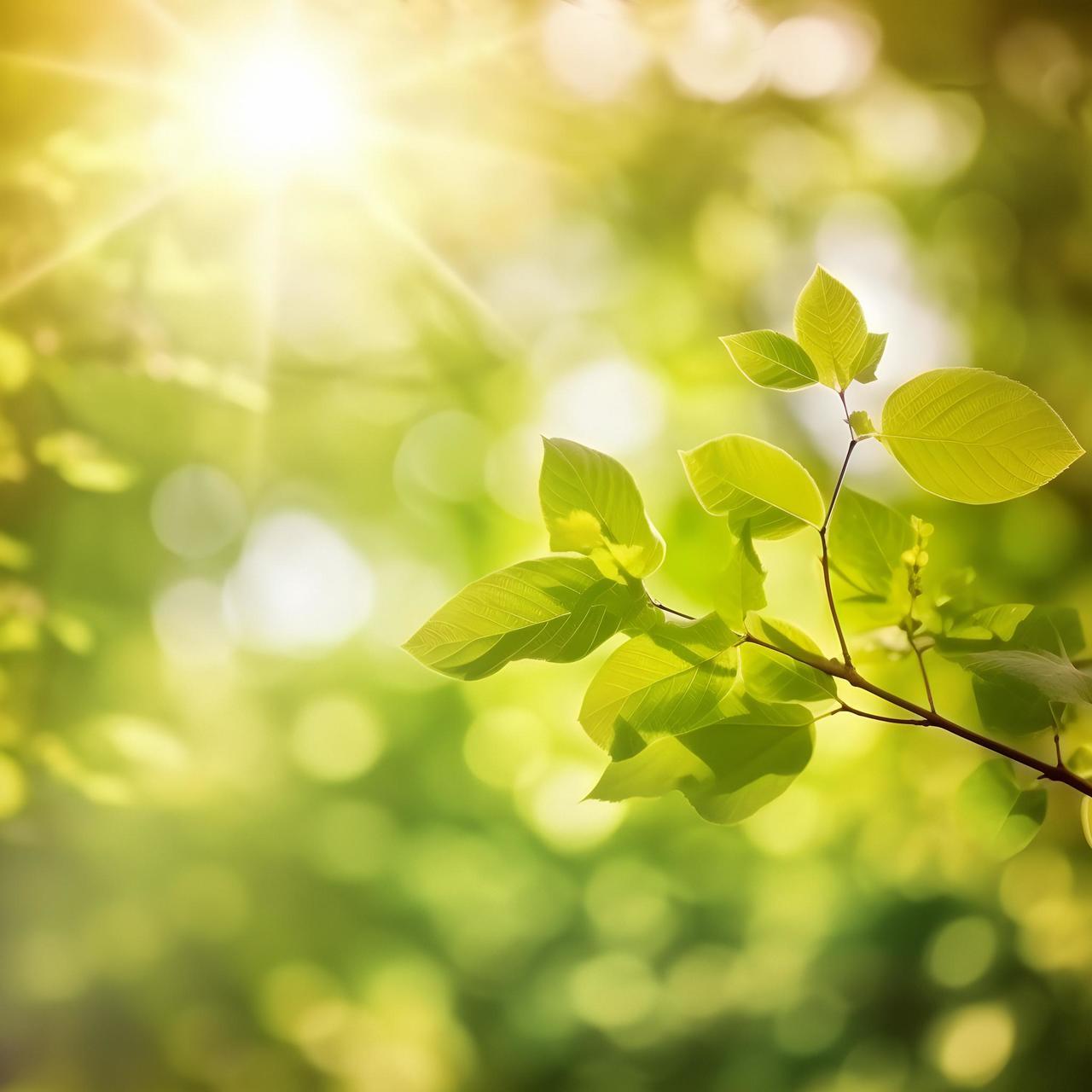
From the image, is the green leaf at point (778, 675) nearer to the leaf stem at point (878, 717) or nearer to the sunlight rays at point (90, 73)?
the leaf stem at point (878, 717)

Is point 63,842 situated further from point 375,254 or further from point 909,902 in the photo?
point 909,902

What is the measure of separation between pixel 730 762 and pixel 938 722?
3.4 inches

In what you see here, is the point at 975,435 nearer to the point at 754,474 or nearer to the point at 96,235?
the point at 754,474

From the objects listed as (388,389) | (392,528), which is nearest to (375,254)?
(388,389)

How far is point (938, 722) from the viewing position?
316 mm

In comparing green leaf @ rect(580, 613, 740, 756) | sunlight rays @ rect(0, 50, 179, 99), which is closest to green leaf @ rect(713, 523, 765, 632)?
green leaf @ rect(580, 613, 740, 756)

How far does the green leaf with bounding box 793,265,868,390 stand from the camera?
12.7 inches

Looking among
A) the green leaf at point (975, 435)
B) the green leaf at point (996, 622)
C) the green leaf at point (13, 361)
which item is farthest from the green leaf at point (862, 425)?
the green leaf at point (13, 361)

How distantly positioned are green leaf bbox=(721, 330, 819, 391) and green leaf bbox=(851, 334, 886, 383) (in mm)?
18

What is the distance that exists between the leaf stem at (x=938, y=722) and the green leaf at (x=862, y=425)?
0.32 feet

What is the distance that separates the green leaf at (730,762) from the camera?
0.33 m

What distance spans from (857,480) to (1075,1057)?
4.41 ft

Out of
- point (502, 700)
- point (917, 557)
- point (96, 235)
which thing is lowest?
point (917, 557)

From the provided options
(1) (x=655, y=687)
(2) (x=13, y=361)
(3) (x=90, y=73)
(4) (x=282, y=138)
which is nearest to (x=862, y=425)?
(1) (x=655, y=687)
